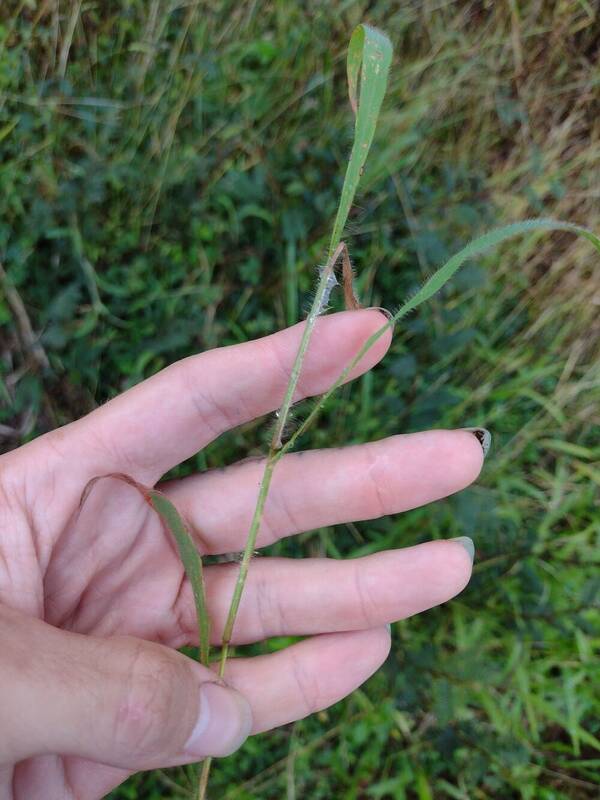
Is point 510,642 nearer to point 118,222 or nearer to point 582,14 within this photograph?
point 118,222

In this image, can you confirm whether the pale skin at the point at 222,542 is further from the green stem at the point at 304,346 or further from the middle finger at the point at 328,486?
the green stem at the point at 304,346

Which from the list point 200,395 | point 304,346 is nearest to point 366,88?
point 304,346

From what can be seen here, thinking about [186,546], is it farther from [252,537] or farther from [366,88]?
[366,88]

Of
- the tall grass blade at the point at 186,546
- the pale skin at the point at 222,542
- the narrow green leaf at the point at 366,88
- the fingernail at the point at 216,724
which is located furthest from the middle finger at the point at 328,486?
the narrow green leaf at the point at 366,88

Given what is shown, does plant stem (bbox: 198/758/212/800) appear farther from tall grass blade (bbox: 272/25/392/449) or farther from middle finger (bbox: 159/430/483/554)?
tall grass blade (bbox: 272/25/392/449)

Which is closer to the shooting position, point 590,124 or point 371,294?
point 371,294

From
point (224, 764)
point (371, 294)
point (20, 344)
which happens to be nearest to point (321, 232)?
point (371, 294)

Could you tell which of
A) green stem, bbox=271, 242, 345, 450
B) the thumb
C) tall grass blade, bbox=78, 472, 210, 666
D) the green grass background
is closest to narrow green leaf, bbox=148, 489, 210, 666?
tall grass blade, bbox=78, 472, 210, 666

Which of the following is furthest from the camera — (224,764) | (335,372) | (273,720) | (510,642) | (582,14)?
(582,14)
